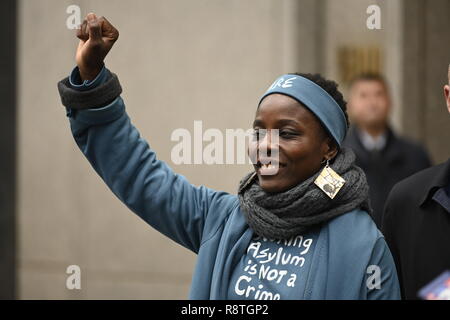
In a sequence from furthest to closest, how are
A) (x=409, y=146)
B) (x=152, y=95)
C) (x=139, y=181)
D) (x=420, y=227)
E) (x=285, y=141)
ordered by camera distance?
1. (x=152, y=95)
2. (x=409, y=146)
3. (x=420, y=227)
4. (x=139, y=181)
5. (x=285, y=141)

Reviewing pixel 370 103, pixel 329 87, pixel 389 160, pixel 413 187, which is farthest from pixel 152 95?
pixel 329 87

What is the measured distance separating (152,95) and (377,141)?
202 cm

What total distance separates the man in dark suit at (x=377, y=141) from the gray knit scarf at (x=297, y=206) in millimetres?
3157

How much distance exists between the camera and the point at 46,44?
24.6 feet

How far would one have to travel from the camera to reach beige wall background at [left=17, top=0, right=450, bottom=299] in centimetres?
663

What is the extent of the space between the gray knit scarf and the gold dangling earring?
2cm

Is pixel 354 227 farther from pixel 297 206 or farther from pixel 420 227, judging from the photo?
pixel 420 227

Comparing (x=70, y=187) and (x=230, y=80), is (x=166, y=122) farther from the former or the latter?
(x=70, y=187)

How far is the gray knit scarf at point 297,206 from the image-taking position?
2746mm

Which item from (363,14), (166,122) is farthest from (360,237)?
(166,122)

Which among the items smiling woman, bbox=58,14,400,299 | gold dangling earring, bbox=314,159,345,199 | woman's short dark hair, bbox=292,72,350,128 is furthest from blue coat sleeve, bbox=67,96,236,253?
woman's short dark hair, bbox=292,72,350,128

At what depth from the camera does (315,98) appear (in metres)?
2.85

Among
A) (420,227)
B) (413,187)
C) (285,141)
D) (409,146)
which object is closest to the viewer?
(285,141)

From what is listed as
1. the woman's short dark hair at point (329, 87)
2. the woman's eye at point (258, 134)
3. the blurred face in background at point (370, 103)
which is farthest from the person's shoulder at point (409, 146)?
the woman's eye at point (258, 134)
